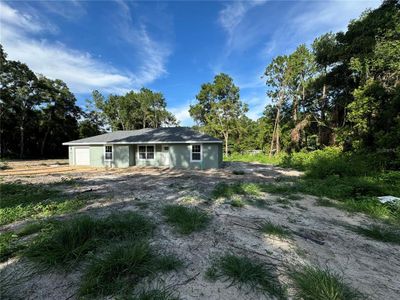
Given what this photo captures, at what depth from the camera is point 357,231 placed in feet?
12.5

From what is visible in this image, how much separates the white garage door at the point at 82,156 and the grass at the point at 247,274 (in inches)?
709

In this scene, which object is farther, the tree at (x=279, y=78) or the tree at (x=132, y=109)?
the tree at (x=132, y=109)

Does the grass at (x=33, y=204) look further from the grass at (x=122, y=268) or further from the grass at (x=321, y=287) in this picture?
the grass at (x=321, y=287)

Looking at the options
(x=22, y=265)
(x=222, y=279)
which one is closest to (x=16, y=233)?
(x=22, y=265)

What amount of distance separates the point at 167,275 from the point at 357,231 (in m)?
3.69

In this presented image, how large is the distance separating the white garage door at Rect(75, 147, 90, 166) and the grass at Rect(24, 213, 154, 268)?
16090 millimetres

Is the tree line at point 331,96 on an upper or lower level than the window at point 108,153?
upper

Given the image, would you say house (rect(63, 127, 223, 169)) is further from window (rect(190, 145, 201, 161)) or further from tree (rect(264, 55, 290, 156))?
tree (rect(264, 55, 290, 156))

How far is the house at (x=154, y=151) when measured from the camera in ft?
47.4

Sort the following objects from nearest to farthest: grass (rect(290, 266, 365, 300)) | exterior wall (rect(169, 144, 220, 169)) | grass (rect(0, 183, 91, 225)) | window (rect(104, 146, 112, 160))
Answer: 1. grass (rect(290, 266, 365, 300))
2. grass (rect(0, 183, 91, 225))
3. exterior wall (rect(169, 144, 220, 169))
4. window (rect(104, 146, 112, 160))

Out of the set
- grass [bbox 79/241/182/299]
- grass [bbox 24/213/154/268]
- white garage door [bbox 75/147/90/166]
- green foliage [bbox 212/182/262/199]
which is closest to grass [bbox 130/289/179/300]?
grass [bbox 79/241/182/299]

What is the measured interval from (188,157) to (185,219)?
422 inches

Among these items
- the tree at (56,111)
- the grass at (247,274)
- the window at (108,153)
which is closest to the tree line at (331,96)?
the grass at (247,274)

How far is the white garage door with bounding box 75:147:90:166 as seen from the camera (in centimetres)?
1758
